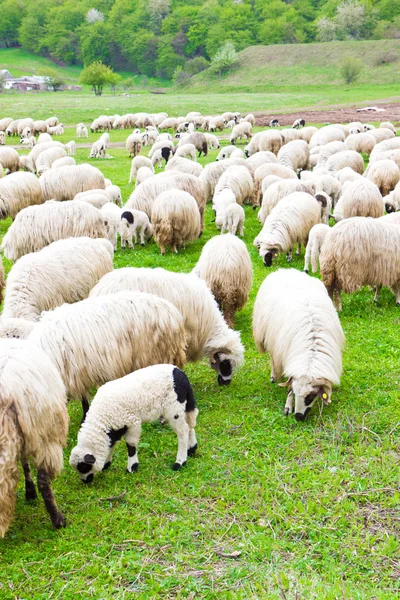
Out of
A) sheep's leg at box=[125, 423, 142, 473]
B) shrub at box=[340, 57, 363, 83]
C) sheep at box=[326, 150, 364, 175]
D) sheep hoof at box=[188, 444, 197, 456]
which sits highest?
shrub at box=[340, 57, 363, 83]

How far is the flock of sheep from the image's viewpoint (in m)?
4.48

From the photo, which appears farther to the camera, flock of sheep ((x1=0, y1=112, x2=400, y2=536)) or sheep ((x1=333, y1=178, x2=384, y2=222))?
sheep ((x1=333, y1=178, x2=384, y2=222))

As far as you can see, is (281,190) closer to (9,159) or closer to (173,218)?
(173,218)

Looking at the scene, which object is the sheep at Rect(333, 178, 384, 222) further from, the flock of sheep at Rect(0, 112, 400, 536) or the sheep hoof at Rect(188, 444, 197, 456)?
the sheep hoof at Rect(188, 444, 197, 456)

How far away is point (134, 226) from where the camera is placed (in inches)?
485

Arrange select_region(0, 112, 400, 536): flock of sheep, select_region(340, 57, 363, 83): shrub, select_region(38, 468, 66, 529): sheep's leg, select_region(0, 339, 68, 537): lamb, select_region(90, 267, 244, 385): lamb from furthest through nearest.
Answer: select_region(340, 57, 363, 83): shrub < select_region(90, 267, 244, 385): lamb < select_region(0, 112, 400, 536): flock of sheep < select_region(38, 468, 66, 529): sheep's leg < select_region(0, 339, 68, 537): lamb

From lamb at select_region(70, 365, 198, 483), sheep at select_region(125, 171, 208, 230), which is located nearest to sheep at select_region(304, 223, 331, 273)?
sheep at select_region(125, 171, 208, 230)

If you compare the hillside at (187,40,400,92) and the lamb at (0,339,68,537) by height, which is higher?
the hillside at (187,40,400,92)

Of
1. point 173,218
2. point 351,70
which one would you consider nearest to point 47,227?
point 173,218

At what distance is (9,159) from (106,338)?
15.5 meters

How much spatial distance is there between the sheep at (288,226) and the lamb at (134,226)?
2.62 metres

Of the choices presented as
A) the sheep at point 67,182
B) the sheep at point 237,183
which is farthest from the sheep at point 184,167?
the sheep at point 67,182

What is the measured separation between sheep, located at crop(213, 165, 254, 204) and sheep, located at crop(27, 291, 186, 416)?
30.0ft

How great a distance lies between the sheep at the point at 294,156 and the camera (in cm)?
1891
